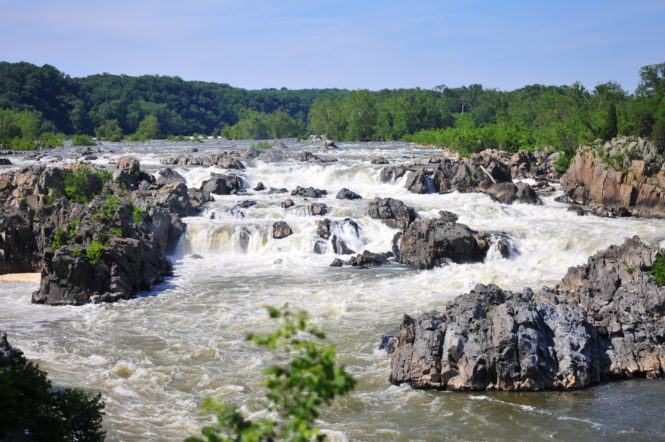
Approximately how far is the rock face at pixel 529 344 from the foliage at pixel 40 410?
6.77 m

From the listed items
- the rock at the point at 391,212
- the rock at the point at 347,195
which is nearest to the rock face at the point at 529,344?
the rock at the point at 391,212

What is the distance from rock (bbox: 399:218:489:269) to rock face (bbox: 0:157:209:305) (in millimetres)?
9618

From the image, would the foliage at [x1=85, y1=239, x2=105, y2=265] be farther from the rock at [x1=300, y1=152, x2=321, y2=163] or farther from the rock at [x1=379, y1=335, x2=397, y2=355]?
the rock at [x1=300, y1=152, x2=321, y2=163]

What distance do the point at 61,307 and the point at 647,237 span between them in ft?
78.0

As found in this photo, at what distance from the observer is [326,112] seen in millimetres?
103062

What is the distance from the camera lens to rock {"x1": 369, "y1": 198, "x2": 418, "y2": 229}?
31763 millimetres

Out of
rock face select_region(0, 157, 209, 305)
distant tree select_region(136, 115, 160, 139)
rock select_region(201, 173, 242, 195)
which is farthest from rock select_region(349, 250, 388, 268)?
distant tree select_region(136, 115, 160, 139)

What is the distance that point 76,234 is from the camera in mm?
23438

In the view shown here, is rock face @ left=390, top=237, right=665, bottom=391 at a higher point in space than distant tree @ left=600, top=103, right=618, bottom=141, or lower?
lower

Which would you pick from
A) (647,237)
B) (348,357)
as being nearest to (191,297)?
(348,357)

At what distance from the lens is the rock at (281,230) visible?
30.1m

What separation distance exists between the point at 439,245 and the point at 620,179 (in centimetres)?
1523

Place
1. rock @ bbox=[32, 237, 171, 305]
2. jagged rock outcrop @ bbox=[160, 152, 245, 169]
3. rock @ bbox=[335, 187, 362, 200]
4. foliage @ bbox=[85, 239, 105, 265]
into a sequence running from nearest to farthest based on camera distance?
1. rock @ bbox=[32, 237, 171, 305]
2. foliage @ bbox=[85, 239, 105, 265]
3. rock @ bbox=[335, 187, 362, 200]
4. jagged rock outcrop @ bbox=[160, 152, 245, 169]

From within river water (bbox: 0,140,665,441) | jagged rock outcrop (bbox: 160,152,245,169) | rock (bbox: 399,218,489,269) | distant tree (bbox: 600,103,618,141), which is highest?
distant tree (bbox: 600,103,618,141)
